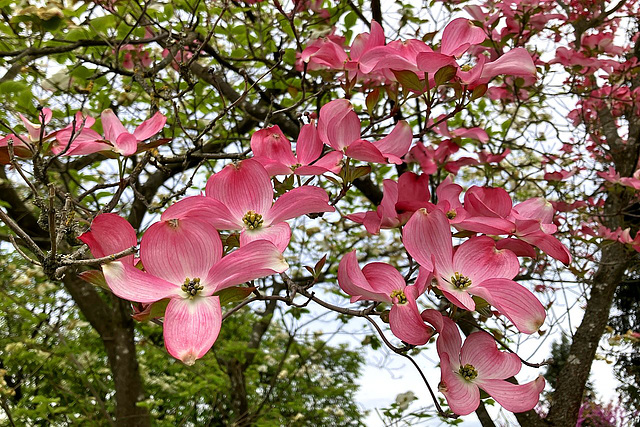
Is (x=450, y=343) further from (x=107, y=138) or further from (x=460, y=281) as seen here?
(x=107, y=138)

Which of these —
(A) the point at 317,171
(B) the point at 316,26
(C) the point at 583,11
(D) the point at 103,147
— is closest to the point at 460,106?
(A) the point at 317,171

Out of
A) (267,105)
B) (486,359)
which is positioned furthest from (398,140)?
(267,105)

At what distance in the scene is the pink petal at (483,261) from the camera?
51cm

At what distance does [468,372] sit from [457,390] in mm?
29

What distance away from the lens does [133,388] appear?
2053 millimetres

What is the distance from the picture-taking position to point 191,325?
0.39 m

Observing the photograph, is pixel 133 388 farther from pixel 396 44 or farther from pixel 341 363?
pixel 341 363

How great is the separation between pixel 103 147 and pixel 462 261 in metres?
0.44

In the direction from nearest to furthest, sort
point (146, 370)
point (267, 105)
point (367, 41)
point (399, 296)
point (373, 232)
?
point (399, 296), point (373, 232), point (367, 41), point (267, 105), point (146, 370)

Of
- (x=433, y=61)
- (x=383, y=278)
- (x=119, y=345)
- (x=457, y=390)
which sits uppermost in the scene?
(x=119, y=345)

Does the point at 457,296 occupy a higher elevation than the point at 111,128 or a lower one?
lower

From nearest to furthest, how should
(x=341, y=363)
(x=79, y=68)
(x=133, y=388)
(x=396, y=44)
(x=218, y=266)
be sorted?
1. (x=218, y=266)
2. (x=396, y=44)
3. (x=79, y=68)
4. (x=133, y=388)
5. (x=341, y=363)

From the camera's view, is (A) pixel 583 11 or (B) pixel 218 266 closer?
(B) pixel 218 266

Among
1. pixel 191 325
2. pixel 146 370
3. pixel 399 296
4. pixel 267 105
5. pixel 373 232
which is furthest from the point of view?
pixel 146 370
